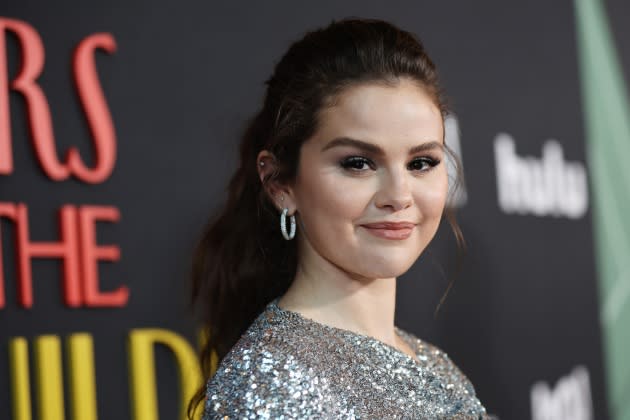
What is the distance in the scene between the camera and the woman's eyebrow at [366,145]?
3.96ft

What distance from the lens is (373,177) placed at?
123cm

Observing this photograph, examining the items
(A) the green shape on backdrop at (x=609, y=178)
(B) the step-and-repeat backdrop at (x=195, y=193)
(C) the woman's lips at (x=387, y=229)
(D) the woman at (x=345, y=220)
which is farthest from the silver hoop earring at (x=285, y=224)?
(A) the green shape on backdrop at (x=609, y=178)

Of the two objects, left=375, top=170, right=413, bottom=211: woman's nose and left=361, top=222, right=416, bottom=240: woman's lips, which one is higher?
left=375, top=170, right=413, bottom=211: woman's nose

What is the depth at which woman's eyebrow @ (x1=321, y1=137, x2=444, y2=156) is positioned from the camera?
121cm

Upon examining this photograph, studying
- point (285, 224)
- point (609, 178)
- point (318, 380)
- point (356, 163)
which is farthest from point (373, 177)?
point (609, 178)

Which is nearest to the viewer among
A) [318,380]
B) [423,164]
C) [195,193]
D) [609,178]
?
[318,380]

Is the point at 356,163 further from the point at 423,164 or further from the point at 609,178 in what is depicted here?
the point at 609,178

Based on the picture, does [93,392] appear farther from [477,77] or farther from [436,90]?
[477,77]

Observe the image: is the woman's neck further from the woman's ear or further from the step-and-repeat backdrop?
the step-and-repeat backdrop

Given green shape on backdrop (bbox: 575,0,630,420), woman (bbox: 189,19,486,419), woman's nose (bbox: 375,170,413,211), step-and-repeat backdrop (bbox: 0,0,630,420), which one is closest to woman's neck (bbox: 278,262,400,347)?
woman (bbox: 189,19,486,419)

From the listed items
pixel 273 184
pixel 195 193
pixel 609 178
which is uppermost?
pixel 273 184

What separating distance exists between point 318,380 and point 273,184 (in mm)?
306

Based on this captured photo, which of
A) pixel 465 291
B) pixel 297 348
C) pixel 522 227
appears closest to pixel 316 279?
pixel 297 348

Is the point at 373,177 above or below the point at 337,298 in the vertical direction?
above
